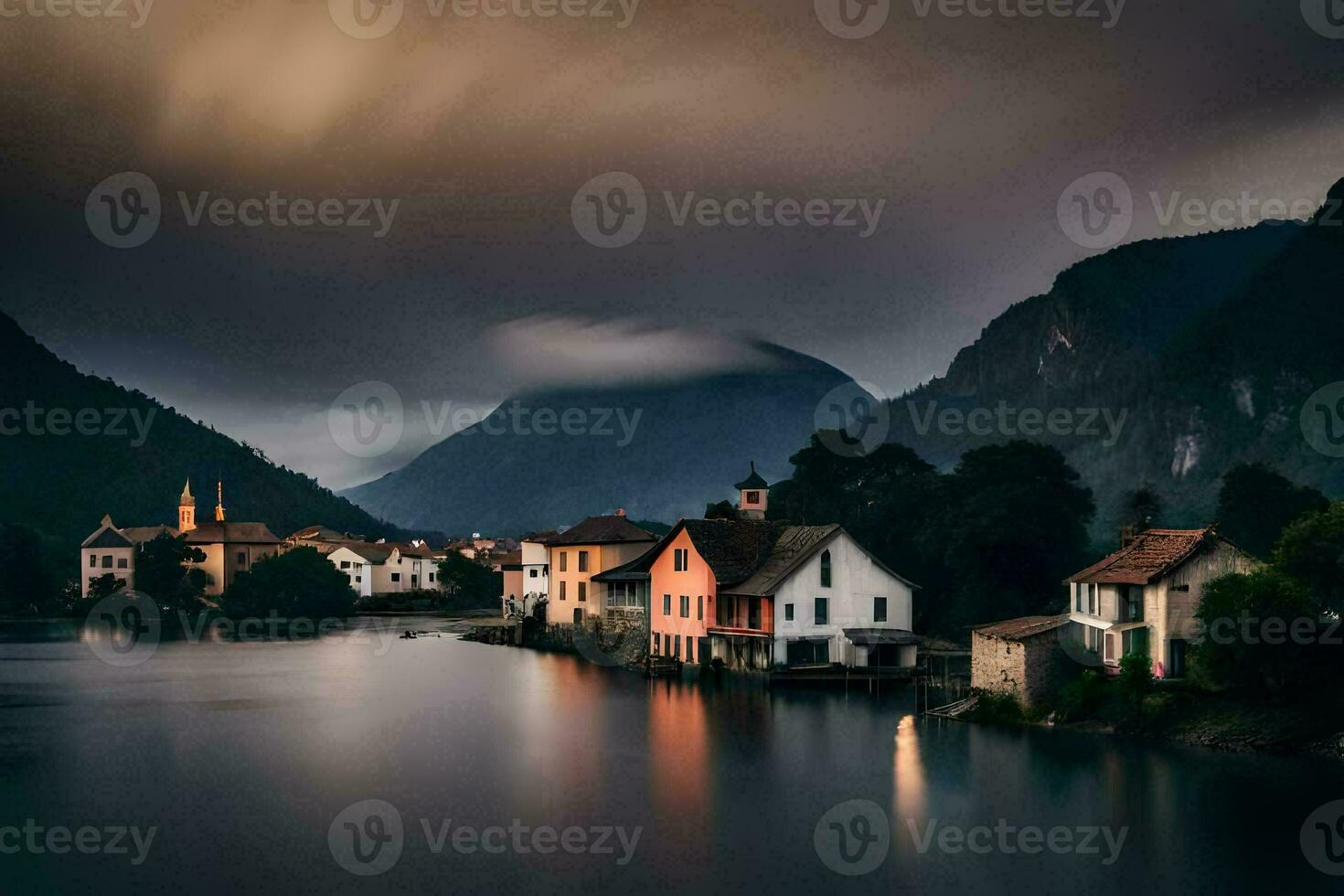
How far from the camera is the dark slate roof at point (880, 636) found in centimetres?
7006

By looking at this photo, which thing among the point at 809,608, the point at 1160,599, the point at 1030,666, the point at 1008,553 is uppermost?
the point at 1008,553

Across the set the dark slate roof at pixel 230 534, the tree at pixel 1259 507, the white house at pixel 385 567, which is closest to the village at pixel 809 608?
the tree at pixel 1259 507

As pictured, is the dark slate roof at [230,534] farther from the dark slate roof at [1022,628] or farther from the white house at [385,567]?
the dark slate roof at [1022,628]

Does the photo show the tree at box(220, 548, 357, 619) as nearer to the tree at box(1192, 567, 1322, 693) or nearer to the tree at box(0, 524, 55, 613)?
the tree at box(0, 524, 55, 613)

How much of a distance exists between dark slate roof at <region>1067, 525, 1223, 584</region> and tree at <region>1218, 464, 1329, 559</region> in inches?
1843

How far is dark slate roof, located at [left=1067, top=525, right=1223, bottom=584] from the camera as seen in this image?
51250mm

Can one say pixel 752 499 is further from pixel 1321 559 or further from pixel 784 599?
pixel 1321 559

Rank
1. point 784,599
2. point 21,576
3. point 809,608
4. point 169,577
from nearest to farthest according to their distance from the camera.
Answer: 1. point 784,599
2. point 809,608
3. point 169,577
4. point 21,576

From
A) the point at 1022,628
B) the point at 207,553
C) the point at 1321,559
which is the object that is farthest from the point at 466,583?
the point at 1321,559

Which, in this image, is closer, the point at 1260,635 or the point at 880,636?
the point at 1260,635

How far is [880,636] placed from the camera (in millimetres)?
70312

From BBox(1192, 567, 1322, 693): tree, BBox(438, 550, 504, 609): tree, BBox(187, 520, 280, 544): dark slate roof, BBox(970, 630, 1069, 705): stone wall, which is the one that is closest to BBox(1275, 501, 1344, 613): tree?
BBox(1192, 567, 1322, 693): tree

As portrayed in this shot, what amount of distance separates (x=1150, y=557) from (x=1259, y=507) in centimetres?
5226

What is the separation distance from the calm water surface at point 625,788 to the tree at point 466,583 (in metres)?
96.1
